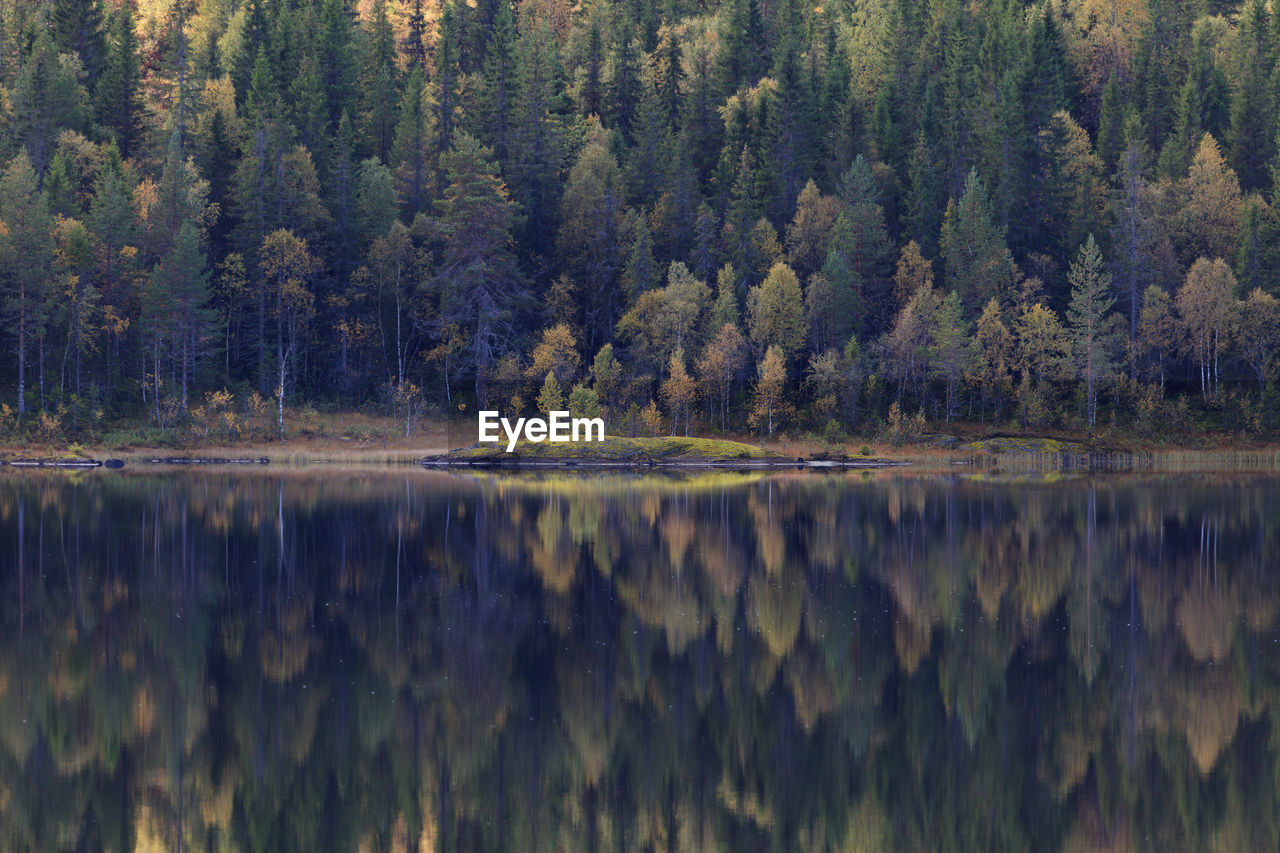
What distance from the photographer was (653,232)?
94.1 metres

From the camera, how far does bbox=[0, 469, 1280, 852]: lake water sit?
43.3 ft

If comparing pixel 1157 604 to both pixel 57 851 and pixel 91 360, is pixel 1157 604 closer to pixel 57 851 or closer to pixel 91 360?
pixel 57 851

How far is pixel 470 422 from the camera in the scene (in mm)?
84500

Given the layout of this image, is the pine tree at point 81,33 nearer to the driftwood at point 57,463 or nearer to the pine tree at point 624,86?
the pine tree at point 624,86

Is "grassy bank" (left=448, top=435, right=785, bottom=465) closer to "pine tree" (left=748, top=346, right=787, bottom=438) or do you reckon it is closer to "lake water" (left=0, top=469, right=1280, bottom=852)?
"pine tree" (left=748, top=346, right=787, bottom=438)

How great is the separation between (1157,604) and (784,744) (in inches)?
482

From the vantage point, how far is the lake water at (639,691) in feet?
43.3

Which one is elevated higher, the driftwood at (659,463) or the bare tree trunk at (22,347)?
the bare tree trunk at (22,347)

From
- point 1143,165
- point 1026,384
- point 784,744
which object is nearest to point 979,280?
point 1026,384

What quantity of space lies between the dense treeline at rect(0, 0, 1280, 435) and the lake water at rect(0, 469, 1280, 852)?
47105mm

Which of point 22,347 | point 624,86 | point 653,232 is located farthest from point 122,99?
point 653,232

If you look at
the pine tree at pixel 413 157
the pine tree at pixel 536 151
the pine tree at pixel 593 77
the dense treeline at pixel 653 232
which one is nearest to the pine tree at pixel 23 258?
the dense treeline at pixel 653 232

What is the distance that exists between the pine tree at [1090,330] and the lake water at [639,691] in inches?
1872

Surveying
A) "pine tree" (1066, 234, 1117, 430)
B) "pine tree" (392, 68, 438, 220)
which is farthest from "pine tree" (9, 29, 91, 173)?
"pine tree" (1066, 234, 1117, 430)
